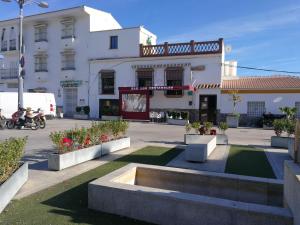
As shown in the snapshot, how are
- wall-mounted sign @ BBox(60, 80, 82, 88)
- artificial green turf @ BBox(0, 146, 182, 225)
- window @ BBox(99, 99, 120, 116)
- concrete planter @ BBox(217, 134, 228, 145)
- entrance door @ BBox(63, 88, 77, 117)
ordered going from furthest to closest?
1. entrance door @ BBox(63, 88, 77, 117)
2. wall-mounted sign @ BBox(60, 80, 82, 88)
3. window @ BBox(99, 99, 120, 116)
4. concrete planter @ BBox(217, 134, 228, 145)
5. artificial green turf @ BBox(0, 146, 182, 225)

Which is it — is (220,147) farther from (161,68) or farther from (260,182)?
(161,68)

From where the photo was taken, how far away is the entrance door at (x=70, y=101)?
31977 millimetres

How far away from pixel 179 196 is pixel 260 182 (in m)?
1.95

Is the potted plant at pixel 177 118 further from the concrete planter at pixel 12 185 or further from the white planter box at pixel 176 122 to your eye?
the concrete planter at pixel 12 185

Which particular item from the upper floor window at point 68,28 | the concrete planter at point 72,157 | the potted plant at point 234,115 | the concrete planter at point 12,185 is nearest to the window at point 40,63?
the upper floor window at point 68,28

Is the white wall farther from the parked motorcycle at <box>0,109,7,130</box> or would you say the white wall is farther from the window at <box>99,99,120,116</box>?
the parked motorcycle at <box>0,109,7,130</box>

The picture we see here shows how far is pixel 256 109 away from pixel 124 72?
12.3 m

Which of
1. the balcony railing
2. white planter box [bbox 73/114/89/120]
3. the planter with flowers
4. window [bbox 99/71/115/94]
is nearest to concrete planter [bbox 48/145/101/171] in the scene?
the planter with flowers

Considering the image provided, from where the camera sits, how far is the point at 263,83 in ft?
83.7

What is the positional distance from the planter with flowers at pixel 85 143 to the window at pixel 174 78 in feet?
50.7

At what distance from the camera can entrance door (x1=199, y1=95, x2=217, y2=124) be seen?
84.8 feet

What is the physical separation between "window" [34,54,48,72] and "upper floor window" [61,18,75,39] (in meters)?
3.36

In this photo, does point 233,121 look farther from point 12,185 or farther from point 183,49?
point 12,185

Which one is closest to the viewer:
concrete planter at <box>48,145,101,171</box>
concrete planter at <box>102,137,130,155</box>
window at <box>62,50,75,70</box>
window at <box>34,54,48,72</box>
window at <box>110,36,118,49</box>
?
concrete planter at <box>48,145,101,171</box>
